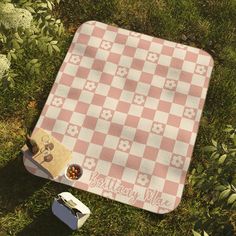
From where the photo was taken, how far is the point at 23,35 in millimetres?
9531

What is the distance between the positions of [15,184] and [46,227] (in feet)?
3.94

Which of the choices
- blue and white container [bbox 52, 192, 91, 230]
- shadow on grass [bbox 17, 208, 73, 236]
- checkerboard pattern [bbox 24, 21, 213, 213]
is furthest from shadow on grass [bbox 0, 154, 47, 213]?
blue and white container [bbox 52, 192, 91, 230]

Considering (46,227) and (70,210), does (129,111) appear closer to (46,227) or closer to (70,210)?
(70,210)

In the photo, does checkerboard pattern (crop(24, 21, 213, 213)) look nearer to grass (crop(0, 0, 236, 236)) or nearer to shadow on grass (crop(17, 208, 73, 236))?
grass (crop(0, 0, 236, 236))

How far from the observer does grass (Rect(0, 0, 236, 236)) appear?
30.8ft

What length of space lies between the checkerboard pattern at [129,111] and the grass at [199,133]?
9.6 inches

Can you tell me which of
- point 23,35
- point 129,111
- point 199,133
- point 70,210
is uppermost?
point 23,35

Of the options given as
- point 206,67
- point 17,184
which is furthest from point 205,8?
point 17,184

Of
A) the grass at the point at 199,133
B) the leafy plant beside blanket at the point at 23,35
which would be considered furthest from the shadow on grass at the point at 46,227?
the leafy plant beside blanket at the point at 23,35

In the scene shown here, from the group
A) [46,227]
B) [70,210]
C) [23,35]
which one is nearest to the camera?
[70,210]

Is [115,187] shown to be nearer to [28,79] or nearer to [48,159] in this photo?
[48,159]

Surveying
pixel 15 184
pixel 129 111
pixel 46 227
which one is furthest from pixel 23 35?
pixel 46 227

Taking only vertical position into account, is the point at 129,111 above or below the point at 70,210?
above

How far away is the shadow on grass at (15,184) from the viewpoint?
31.3ft
